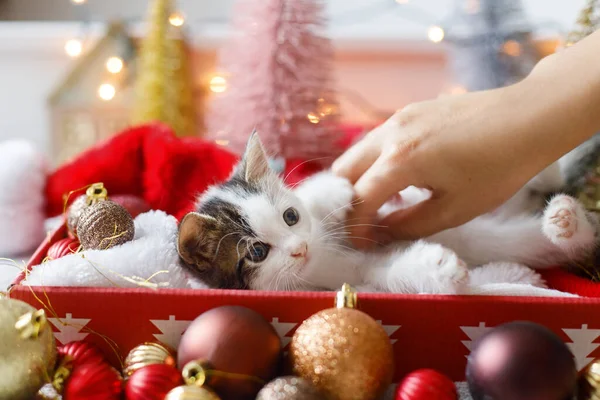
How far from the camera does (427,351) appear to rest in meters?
0.71

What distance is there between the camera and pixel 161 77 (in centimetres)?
171

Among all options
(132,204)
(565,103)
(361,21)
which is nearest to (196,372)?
(132,204)

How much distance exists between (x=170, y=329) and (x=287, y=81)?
0.68 m

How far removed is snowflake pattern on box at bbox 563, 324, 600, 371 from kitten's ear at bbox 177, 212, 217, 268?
18.8 inches

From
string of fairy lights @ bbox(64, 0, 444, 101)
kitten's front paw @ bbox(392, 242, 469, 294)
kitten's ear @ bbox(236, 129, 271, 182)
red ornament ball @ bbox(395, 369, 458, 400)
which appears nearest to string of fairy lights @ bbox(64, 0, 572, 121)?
string of fairy lights @ bbox(64, 0, 444, 101)

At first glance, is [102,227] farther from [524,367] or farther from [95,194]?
[524,367]

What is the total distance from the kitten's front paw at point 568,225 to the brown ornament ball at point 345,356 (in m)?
0.44

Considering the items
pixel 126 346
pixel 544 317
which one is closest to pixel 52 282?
pixel 126 346

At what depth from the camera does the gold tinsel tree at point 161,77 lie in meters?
1.71

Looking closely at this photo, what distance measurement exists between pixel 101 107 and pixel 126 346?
135 centimetres

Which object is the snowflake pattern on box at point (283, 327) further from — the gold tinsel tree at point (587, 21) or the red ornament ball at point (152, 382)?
the gold tinsel tree at point (587, 21)

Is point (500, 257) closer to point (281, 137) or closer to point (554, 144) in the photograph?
point (554, 144)

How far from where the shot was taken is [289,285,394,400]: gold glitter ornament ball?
597mm

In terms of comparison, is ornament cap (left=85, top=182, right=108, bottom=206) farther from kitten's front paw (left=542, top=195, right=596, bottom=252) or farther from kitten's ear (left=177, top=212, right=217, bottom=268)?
kitten's front paw (left=542, top=195, right=596, bottom=252)
